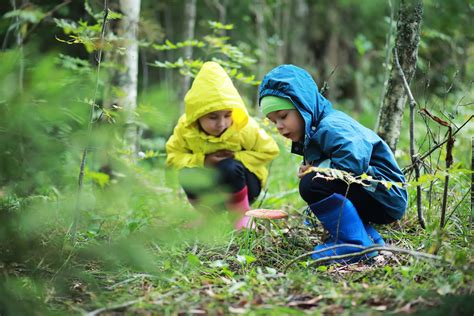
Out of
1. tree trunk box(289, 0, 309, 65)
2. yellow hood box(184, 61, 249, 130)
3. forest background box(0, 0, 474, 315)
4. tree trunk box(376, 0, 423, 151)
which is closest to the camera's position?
forest background box(0, 0, 474, 315)

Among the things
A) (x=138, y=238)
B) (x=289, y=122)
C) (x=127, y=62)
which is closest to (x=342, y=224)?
(x=289, y=122)

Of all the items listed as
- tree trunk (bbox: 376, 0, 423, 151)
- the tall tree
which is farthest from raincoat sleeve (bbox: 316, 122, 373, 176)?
the tall tree

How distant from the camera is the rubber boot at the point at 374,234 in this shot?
304cm

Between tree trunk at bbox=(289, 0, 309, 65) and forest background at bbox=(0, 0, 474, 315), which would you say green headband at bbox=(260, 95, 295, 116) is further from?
tree trunk at bbox=(289, 0, 309, 65)

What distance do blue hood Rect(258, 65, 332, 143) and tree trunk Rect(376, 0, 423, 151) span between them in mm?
Result: 627

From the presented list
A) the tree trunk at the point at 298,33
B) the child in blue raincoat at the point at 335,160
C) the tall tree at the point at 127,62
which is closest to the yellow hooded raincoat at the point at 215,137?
the tall tree at the point at 127,62

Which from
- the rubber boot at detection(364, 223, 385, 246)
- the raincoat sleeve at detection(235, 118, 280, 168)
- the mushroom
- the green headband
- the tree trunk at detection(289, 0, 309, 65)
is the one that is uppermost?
the tree trunk at detection(289, 0, 309, 65)

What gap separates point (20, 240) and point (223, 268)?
116 centimetres

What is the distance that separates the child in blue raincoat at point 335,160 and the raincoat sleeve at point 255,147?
0.65 metres

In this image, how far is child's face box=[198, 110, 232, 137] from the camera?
3.63m

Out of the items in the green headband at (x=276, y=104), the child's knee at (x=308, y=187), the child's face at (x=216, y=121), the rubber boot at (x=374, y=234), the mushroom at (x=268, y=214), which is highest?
the green headband at (x=276, y=104)

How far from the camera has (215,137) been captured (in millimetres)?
3781

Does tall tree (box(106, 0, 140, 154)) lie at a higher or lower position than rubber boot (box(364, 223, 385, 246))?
higher

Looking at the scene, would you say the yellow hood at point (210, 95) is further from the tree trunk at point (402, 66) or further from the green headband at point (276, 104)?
the tree trunk at point (402, 66)
